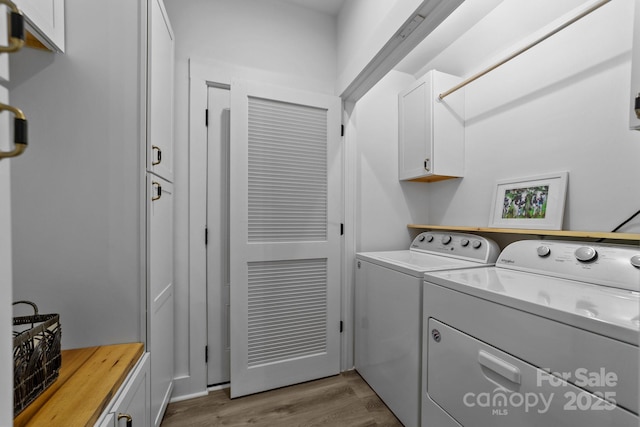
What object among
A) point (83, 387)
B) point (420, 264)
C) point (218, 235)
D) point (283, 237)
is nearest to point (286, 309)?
point (283, 237)

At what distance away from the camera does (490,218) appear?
5.71 feet

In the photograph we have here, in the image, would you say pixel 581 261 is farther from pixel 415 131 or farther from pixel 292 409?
pixel 292 409

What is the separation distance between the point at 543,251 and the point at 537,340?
0.65 m

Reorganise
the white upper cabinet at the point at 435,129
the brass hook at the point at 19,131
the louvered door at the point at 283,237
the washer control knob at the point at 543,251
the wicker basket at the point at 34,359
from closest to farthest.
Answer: the brass hook at the point at 19,131 → the wicker basket at the point at 34,359 → the washer control knob at the point at 543,251 → the louvered door at the point at 283,237 → the white upper cabinet at the point at 435,129

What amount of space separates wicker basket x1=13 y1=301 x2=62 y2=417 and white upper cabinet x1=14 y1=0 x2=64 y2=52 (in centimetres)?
90

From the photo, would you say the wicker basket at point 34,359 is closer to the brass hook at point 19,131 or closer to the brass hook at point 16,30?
the brass hook at point 19,131

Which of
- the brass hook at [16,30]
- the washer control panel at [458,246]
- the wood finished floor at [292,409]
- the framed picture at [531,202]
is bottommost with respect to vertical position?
the wood finished floor at [292,409]

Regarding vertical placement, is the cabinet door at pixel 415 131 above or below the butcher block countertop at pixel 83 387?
above

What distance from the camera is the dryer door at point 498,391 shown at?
729mm

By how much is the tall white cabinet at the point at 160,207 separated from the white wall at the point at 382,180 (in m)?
1.25

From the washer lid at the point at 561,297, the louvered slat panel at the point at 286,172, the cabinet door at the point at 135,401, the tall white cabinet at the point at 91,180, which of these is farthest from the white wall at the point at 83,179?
the washer lid at the point at 561,297

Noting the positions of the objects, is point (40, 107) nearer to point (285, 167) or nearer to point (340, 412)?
point (285, 167)

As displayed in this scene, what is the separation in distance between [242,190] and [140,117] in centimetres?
72

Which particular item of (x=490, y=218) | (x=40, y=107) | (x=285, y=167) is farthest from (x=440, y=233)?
(x=40, y=107)
